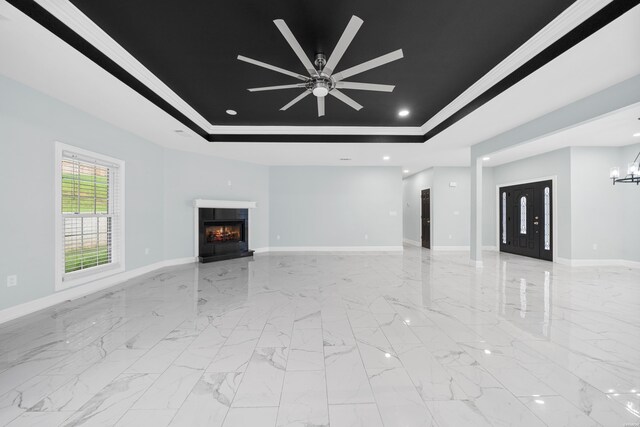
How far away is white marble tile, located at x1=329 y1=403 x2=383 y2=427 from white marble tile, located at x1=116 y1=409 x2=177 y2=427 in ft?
3.20

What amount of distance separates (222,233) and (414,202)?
719 centimetres

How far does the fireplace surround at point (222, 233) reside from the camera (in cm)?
640

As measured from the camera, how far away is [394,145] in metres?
5.76

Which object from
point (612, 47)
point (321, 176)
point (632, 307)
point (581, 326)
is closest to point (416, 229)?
point (321, 176)

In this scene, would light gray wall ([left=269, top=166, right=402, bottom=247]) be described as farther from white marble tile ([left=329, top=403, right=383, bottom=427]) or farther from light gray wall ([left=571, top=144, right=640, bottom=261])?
white marble tile ([left=329, top=403, right=383, bottom=427])

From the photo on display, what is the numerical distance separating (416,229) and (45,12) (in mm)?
10047

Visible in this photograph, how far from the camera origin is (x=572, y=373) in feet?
6.36

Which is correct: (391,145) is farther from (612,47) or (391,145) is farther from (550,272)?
(550,272)

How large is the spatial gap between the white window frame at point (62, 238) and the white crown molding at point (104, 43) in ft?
5.05

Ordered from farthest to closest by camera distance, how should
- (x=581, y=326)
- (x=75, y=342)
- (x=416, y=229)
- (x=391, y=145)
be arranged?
A: (x=416, y=229)
(x=391, y=145)
(x=581, y=326)
(x=75, y=342)

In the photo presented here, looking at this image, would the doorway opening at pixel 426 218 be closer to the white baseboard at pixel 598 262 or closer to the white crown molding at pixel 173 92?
the white baseboard at pixel 598 262

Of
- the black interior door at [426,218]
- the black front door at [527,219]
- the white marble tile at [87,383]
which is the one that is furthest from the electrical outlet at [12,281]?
the black front door at [527,219]

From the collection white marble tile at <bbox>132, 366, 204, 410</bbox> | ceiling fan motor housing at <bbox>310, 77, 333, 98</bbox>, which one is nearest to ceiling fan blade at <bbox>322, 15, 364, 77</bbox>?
ceiling fan motor housing at <bbox>310, 77, 333, 98</bbox>

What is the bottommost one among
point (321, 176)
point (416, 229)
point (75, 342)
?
point (75, 342)
